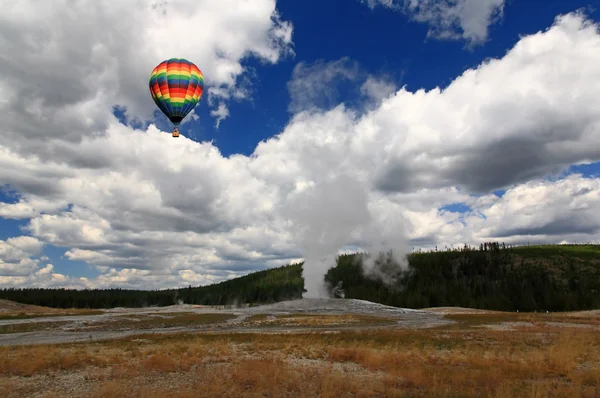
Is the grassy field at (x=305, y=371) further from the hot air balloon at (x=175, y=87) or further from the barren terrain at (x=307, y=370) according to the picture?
the hot air balloon at (x=175, y=87)

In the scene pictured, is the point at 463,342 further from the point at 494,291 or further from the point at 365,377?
the point at 494,291

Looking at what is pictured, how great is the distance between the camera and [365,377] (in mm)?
21969

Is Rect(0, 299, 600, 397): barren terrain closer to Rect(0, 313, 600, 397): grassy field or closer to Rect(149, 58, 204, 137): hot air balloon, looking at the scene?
Rect(0, 313, 600, 397): grassy field

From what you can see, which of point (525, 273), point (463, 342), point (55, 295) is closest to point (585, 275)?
point (525, 273)

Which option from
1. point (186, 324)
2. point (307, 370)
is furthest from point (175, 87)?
point (307, 370)

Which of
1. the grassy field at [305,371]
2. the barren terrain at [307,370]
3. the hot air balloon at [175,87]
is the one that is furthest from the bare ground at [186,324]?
the hot air balloon at [175,87]

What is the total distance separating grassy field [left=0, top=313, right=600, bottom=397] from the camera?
18672 mm

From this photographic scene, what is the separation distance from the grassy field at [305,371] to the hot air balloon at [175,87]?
113 feet

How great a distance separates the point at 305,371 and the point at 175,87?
45441 millimetres

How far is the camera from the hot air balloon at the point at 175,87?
56656 mm

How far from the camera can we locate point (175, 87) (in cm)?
5659

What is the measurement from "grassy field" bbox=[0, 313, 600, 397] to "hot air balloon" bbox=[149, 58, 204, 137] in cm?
3430

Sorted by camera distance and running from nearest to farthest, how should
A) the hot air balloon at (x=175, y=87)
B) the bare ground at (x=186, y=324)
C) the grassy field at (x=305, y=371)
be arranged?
the grassy field at (x=305, y=371)
the bare ground at (x=186, y=324)
the hot air balloon at (x=175, y=87)

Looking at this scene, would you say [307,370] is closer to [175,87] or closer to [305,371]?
[305,371]
